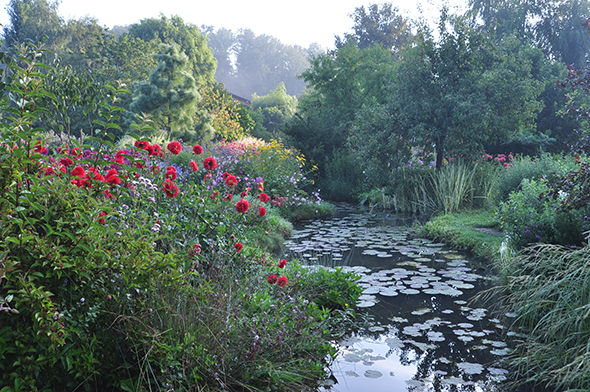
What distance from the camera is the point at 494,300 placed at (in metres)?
3.96

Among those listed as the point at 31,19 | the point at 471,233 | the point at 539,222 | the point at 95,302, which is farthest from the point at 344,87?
the point at 31,19

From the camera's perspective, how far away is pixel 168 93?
51.7 feet

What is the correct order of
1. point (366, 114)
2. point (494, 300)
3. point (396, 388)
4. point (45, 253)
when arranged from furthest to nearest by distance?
point (366, 114) < point (494, 300) < point (396, 388) < point (45, 253)

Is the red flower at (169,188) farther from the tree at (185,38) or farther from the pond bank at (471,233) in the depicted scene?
the tree at (185,38)

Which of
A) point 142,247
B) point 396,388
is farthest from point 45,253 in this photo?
point 396,388

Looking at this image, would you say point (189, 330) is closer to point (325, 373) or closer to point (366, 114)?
point (325, 373)

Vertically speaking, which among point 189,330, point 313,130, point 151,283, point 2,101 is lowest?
point 189,330

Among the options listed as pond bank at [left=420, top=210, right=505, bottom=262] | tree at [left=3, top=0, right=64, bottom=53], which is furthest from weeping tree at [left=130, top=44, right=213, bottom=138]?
tree at [left=3, top=0, right=64, bottom=53]

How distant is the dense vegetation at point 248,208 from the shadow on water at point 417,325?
24 cm

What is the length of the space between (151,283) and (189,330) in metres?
0.32

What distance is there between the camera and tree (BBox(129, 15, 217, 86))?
94.5 feet

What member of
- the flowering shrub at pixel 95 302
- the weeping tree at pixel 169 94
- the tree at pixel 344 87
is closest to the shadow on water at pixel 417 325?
the flowering shrub at pixel 95 302

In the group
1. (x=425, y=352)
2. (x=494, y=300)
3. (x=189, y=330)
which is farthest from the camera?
(x=494, y=300)

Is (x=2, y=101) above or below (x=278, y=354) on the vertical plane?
above
